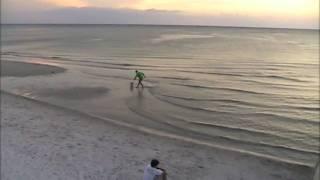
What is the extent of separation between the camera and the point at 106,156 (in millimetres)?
12727

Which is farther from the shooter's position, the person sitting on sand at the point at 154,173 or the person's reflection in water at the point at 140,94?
the person's reflection in water at the point at 140,94

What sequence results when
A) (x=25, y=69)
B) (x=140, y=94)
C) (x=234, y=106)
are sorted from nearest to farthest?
(x=234, y=106), (x=140, y=94), (x=25, y=69)

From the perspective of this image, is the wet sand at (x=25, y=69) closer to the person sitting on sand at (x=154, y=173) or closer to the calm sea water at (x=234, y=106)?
the calm sea water at (x=234, y=106)

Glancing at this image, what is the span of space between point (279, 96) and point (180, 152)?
11.9 m

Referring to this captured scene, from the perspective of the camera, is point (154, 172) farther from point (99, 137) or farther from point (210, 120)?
point (210, 120)

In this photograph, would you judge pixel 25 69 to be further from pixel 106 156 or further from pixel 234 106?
pixel 106 156

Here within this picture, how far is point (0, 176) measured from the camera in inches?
434

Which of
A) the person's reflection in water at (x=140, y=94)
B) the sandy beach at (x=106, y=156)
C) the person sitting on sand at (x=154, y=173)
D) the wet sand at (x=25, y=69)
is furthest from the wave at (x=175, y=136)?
the wet sand at (x=25, y=69)

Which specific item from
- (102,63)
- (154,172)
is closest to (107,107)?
(154,172)

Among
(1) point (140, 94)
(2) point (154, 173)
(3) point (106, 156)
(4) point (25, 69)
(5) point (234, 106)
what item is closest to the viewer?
(2) point (154, 173)

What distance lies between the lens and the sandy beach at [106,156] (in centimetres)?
1138

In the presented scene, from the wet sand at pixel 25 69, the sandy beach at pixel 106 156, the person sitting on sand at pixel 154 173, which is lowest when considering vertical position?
the sandy beach at pixel 106 156

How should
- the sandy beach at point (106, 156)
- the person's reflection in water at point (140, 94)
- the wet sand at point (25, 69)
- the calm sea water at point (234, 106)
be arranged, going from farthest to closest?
the wet sand at point (25, 69), the person's reflection in water at point (140, 94), the calm sea water at point (234, 106), the sandy beach at point (106, 156)

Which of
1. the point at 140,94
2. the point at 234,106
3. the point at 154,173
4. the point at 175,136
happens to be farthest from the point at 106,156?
the point at 140,94
